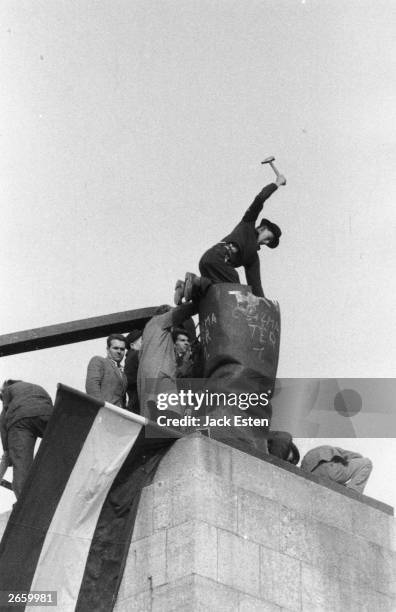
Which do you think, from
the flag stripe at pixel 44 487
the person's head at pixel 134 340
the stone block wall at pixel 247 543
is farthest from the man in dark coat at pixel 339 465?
the flag stripe at pixel 44 487

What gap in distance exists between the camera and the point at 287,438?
81.4ft

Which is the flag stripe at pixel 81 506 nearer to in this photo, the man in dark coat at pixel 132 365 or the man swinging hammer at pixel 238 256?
the man in dark coat at pixel 132 365

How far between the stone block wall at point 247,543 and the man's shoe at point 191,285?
2.37 metres

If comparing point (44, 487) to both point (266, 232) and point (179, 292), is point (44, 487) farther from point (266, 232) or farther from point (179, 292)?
point (266, 232)

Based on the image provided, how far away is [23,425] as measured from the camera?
24312mm

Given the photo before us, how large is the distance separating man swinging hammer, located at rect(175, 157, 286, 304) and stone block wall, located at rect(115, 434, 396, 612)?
2.42 m

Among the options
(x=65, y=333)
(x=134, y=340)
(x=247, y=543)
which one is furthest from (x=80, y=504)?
Answer: (x=65, y=333)

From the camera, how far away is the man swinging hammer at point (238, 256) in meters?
24.8

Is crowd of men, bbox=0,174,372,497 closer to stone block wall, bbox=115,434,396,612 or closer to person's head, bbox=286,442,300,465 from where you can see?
person's head, bbox=286,442,300,465

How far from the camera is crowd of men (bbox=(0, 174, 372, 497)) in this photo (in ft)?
79.7

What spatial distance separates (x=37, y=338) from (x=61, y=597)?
4.92 meters

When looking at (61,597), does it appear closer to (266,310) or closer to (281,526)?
(281,526)

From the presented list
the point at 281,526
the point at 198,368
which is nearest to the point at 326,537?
the point at 281,526

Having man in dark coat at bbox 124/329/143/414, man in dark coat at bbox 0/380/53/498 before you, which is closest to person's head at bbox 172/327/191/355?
man in dark coat at bbox 124/329/143/414
